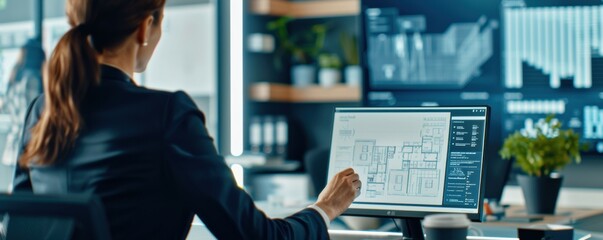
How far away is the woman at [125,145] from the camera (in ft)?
4.96

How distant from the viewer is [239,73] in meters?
5.88

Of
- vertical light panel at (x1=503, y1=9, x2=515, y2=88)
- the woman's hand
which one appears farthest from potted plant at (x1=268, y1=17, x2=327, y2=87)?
the woman's hand

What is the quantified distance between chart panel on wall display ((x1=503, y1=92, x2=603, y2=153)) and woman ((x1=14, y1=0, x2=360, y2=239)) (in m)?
3.54

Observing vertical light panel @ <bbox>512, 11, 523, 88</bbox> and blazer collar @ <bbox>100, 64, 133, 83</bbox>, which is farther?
vertical light panel @ <bbox>512, 11, 523, 88</bbox>

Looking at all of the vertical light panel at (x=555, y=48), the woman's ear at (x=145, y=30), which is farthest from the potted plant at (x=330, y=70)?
the woman's ear at (x=145, y=30)

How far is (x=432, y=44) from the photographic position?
5148mm

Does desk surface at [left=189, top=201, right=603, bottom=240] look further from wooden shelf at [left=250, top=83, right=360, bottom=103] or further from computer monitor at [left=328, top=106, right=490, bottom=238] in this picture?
wooden shelf at [left=250, top=83, right=360, bottom=103]

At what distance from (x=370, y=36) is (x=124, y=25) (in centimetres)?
386

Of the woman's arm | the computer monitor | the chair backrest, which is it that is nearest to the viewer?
the chair backrest

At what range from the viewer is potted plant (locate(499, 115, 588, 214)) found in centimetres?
301

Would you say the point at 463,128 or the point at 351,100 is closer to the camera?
the point at 463,128

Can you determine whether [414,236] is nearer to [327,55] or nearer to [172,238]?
[172,238]

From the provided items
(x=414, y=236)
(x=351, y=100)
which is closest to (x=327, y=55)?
(x=351, y=100)

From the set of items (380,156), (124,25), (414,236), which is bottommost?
(414,236)
